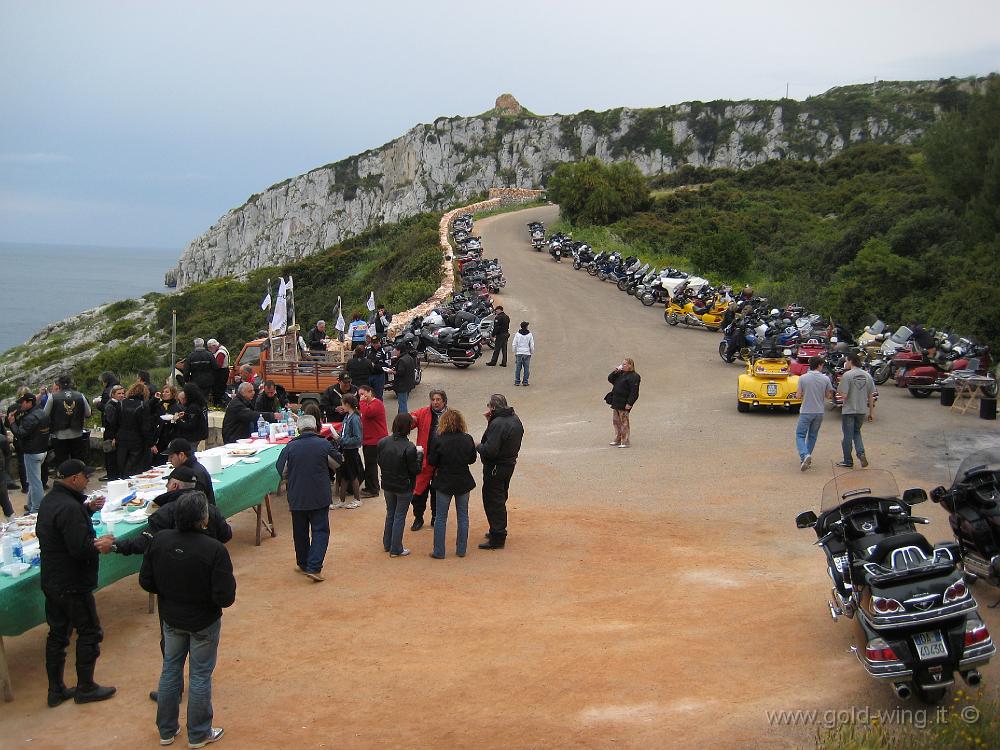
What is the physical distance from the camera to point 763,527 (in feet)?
32.8

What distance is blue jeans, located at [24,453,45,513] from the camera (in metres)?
11.7

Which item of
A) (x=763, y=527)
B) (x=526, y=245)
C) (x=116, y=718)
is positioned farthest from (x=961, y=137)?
(x=116, y=718)

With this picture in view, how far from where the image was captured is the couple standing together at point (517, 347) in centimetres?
1955

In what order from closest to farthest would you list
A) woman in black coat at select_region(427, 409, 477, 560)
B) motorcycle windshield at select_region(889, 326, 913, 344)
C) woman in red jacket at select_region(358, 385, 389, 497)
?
woman in black coat at select_region(427, 409, 477, 560)
woman in red jacket at select_region(358, 385, 389, 497)
motorcycle windshield at select_region(889, 326, 913, 344)

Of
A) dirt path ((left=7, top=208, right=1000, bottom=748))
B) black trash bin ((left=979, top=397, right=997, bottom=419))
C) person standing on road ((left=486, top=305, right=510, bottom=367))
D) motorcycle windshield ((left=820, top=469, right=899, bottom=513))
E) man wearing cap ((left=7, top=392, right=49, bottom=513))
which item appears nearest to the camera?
dirt path ((left=7, top=208, right=1000, bottom=748))

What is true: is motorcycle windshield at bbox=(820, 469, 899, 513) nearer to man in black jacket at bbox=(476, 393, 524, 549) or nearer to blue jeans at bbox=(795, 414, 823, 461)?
man in black jacket at bbox=(476, 393, 524, 549)

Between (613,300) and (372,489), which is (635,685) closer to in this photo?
(372,489)

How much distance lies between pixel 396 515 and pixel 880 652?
16.8 ft

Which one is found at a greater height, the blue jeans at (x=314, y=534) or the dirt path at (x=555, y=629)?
the blue jeans at (x=314, y=534)

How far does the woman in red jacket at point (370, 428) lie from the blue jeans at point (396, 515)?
77.7 inches

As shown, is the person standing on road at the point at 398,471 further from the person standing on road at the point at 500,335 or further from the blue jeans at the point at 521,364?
the person standing on road at the point at 500,335

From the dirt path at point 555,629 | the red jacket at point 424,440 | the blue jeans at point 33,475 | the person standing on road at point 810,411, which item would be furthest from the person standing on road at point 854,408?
the blue jeans at point 33,475

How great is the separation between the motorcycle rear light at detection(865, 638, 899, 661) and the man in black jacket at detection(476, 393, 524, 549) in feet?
13.9

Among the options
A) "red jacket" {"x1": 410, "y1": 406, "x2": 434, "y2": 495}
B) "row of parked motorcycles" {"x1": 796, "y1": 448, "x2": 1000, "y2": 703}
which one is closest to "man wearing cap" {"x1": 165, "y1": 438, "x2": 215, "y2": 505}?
"red jacket" {"x1": 410, "y1": 406, "x2": 434, "y2": 495}
